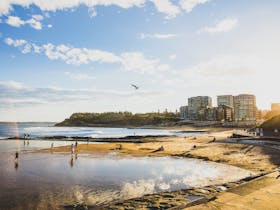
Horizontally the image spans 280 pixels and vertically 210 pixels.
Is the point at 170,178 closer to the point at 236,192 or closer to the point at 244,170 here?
the point at 244,170

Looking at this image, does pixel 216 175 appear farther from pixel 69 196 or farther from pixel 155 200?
pixel 69 196

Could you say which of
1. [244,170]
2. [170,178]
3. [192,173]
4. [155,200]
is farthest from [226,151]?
[155,200]

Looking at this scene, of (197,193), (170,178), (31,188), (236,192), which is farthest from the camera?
(170,178)

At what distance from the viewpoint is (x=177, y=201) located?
14.0 metres

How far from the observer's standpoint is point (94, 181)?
66.1 feet

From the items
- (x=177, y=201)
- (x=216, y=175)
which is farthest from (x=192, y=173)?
(x=177, y=201)

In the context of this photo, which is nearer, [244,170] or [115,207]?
[115,207]

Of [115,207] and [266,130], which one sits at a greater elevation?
[266,130]

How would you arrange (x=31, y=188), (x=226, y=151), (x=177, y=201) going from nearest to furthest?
(x=177, y=201)
(x=31, y=188)
(x=226, y=151)

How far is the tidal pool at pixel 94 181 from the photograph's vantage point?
15.3 metres

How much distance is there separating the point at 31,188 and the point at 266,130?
42486 mm

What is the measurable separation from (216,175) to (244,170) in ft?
12.5

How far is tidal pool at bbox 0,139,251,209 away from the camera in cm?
1534

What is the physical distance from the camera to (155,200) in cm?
1438
